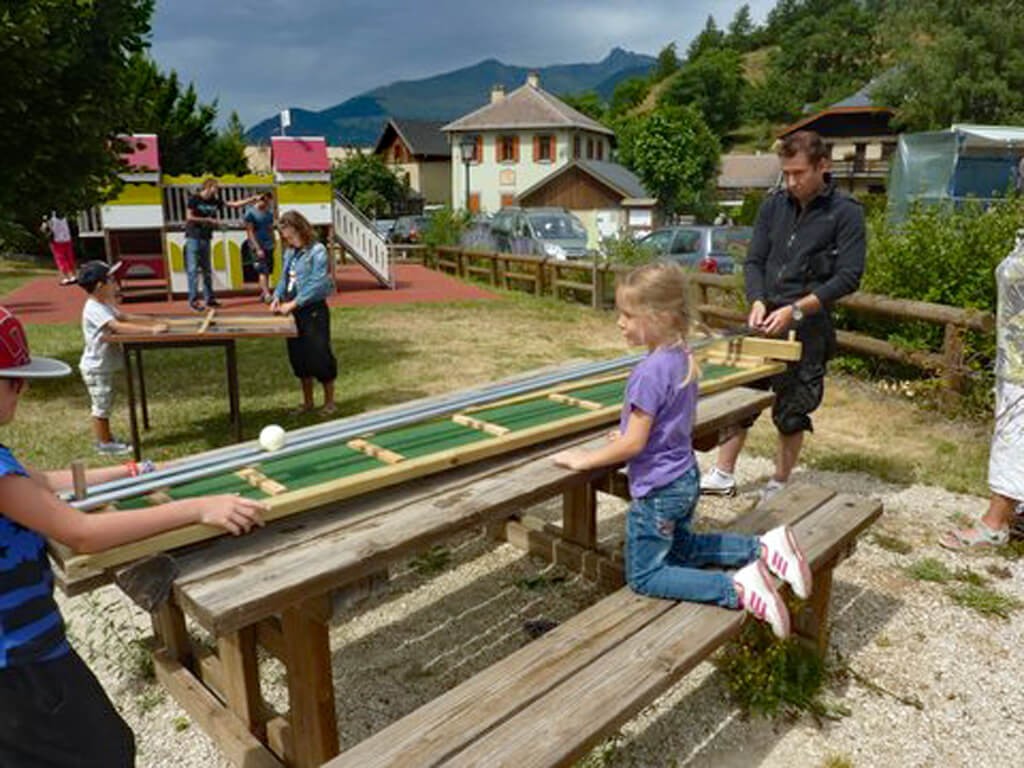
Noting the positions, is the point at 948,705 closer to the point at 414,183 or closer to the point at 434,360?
the point at 434,360

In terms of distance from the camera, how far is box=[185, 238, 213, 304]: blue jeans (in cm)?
1373

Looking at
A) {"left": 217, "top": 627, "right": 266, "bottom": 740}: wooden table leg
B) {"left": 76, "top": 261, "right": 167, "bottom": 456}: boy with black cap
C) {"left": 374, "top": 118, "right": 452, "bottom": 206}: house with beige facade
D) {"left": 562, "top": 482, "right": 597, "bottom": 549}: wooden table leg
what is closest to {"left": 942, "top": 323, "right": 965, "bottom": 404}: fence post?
{"left": 562, "top": 482, "right": 597, "bottom": 549}: wooden table leg

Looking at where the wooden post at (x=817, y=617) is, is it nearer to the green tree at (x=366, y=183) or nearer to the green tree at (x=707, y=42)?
the green tree at (x=366, y=183)

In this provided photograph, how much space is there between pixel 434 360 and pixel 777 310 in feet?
19.5

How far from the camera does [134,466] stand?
8.82 feet

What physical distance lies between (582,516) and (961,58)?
150 feet

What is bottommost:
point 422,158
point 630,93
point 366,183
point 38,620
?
point 38,620

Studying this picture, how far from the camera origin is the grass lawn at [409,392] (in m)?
6.23

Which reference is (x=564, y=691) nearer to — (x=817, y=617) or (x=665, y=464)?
(x=665, y=464)

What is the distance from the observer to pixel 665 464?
2.84m

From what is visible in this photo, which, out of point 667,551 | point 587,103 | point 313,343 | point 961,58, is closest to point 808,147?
point 667,551

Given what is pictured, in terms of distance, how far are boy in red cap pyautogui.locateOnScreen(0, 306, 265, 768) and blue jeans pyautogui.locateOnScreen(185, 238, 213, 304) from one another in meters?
12.6

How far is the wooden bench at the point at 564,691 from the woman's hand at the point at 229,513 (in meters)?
0.68

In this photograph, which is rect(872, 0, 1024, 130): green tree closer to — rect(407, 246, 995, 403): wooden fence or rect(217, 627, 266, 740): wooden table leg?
rect(407, 246, 995, 403): wooden fence
